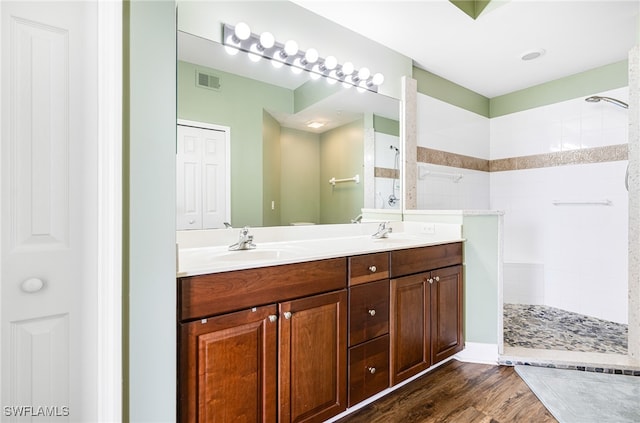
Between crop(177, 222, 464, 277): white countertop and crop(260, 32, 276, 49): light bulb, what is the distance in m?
1.08

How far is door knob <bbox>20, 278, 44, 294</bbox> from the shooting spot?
89 centimetres

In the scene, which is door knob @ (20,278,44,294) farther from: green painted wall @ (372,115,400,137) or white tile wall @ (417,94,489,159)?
white tile wall @ (417,94,489,159)

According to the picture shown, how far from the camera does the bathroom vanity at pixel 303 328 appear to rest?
3.40ft

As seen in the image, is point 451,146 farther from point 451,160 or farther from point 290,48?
point 290,48

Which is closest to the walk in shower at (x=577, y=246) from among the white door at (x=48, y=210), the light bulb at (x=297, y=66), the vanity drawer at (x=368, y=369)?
the vanity drawer at (x=368, y=369)

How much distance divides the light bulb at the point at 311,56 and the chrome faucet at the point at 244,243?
46.3 inches

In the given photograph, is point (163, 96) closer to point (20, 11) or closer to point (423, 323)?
point (20, 11)

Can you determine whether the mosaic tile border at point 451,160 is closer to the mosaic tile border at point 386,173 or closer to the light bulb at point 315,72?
the mosaic tile border at point 386,173

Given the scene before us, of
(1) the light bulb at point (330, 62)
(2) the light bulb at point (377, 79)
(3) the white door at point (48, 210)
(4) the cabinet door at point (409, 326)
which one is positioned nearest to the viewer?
(3) the white door at point (48, 210)

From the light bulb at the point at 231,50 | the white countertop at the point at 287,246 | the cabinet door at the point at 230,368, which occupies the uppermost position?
the light bulb at the point at 231,50

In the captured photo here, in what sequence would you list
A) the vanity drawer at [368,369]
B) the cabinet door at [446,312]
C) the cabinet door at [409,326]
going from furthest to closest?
the cabinet door at [446,312] → the cabinet door at [409,326] → the vanity drawer at [368,369]

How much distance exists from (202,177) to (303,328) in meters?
0.90

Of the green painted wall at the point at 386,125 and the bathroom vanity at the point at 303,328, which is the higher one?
the green painted wall at the point at 386,125

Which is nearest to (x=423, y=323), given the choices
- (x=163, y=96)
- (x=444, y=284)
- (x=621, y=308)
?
(x=444, y=284)
